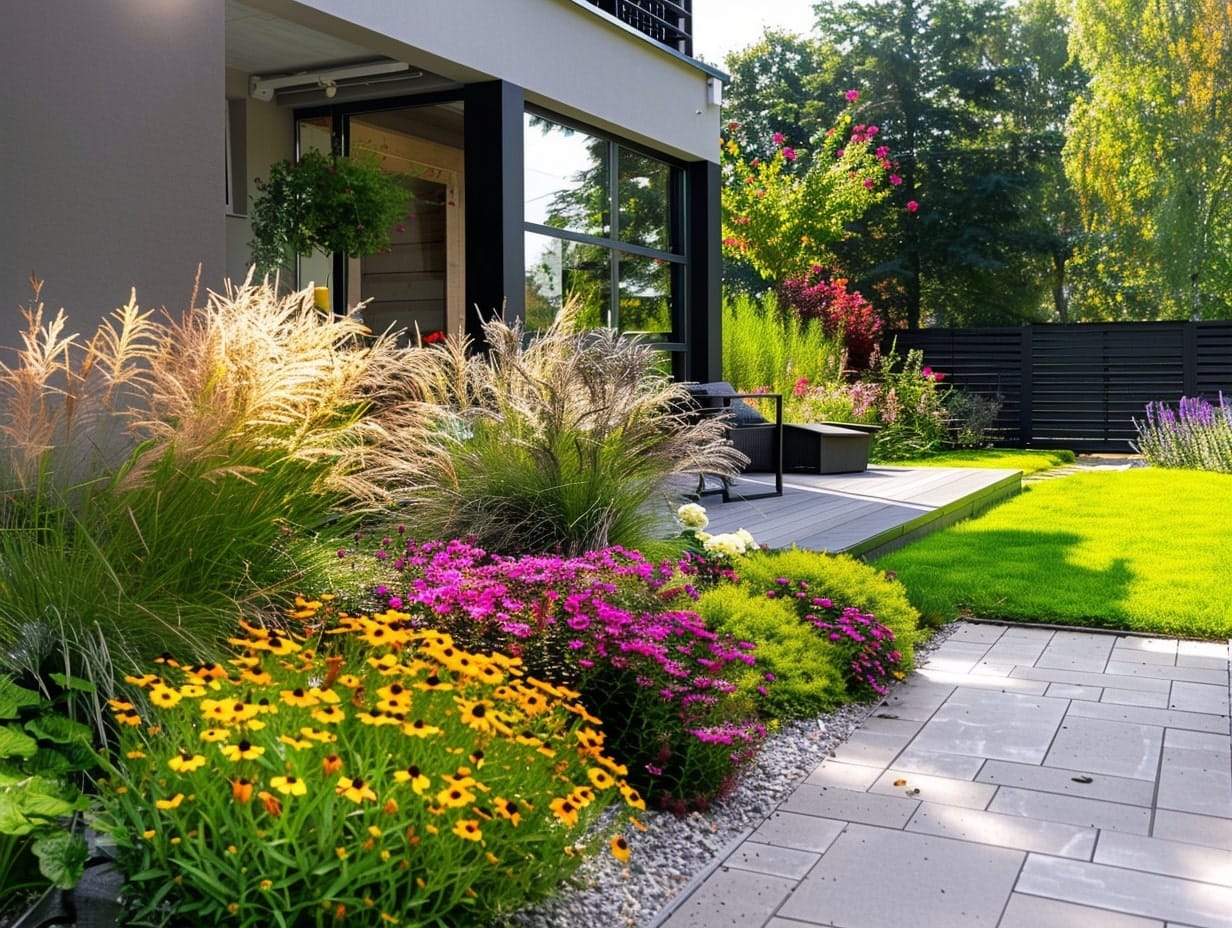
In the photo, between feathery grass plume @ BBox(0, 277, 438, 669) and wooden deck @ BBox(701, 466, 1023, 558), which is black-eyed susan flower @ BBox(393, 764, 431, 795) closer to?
feathery grass plume @ BBox(0, 277, 438, 669)

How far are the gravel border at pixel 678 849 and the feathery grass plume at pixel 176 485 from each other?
3.27ft

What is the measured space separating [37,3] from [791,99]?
2575 cm

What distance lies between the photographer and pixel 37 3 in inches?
159

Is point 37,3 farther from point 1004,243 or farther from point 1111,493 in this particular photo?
point 1004,243

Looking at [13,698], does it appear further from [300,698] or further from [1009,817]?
→ [1009,817]

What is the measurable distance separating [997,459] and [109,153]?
10.8m

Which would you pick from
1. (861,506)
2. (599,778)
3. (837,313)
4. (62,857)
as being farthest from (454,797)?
(837,313)

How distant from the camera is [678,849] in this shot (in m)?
2.62

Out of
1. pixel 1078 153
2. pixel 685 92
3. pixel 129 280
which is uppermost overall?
pixel 1078 153

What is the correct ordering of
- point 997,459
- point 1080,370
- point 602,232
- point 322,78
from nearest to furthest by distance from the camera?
point 322,78 → point 602,232 → point 997,459 → point 1080,370

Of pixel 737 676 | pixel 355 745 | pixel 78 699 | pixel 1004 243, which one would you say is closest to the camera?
pixel 355 745

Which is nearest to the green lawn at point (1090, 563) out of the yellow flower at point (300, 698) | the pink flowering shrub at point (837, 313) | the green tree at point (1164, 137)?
the yellow flower at point (300, 698)

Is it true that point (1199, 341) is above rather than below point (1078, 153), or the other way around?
below

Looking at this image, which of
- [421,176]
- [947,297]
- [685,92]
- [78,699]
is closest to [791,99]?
[947,297]
